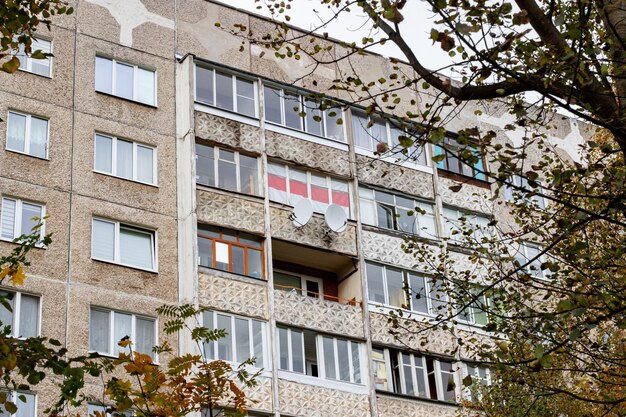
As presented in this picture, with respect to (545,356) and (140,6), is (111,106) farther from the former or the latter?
(545,356)

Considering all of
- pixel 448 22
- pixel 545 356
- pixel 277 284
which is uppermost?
pixel 277 284

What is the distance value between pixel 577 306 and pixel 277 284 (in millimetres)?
22527

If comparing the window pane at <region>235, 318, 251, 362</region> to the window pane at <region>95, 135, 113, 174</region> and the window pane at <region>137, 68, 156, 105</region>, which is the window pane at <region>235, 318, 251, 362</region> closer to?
the window pane at <region>95, 135, 113, 174</region>

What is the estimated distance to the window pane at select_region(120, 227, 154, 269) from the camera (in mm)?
31859

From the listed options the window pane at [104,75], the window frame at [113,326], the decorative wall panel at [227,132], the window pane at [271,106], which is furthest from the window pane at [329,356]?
the window pane at [104,75]

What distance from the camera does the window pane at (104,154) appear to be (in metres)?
32.9

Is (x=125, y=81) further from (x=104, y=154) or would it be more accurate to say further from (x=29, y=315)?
(x=29, y=315)

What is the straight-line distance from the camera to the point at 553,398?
95.0 feet

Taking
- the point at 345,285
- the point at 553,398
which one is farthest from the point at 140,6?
the point at 553,398

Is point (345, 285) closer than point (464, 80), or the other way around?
point (464, 80)

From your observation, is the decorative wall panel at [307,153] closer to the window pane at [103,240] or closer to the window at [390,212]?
the window at [390,212]

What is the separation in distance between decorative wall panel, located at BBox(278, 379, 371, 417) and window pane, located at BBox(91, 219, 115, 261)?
557cm

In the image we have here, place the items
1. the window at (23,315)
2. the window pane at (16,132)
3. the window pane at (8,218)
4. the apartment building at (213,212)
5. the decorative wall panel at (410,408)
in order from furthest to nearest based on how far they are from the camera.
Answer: the decorative wall panel at (410,408)
the window pane at (16,132)
the apartment building at (213,212)
the window pane at (8,218)
the window at (23,315)

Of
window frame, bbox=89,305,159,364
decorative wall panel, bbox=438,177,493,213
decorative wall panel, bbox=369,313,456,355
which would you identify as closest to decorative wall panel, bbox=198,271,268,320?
window frame, bbox=89,305,159,364
